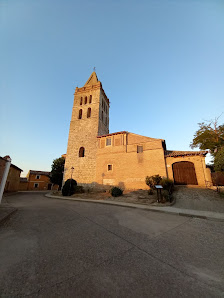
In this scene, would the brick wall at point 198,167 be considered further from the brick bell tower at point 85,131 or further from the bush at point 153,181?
the brick bell tower at point 85,131

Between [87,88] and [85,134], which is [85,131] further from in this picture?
[87,88]

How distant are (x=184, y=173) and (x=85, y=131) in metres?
16.0

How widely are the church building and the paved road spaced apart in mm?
11602

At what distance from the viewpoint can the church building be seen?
14.9m

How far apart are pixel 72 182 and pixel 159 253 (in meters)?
15.4

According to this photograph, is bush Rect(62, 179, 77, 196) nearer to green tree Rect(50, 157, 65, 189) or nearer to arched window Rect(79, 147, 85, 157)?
arched window Rect(79, 147, 85, 157)

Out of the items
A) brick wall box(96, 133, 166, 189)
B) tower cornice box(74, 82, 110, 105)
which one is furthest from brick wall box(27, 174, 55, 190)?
tower cornice box(74, 82, 110, 105)

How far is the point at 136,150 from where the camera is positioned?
1738 cm

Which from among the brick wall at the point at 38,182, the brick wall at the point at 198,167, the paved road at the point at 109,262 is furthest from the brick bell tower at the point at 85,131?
the brick wall at the point at 38,182

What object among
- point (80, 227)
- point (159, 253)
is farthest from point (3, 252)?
point (159, 253)

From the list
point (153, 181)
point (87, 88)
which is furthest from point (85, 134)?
point (153, 181)

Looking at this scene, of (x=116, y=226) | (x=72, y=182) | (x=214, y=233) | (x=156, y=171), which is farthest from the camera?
(x=72, y=182)

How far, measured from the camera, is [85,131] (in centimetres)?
2150

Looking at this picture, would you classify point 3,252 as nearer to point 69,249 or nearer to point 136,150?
point 69,249
